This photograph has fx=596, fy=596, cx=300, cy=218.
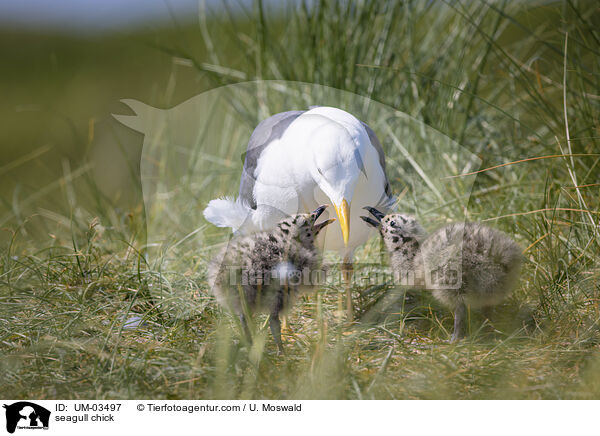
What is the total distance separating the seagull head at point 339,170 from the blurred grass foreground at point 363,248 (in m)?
0.43

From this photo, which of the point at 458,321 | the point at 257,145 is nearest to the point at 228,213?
the point at 257,145

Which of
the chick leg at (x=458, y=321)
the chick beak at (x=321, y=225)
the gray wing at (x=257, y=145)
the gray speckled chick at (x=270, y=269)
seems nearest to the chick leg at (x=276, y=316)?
the gray speckled chick at (x=270, y=269)

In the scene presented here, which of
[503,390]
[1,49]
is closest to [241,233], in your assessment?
[503,390]

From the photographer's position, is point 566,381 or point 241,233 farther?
point 241,233

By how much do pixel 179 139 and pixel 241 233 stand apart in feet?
6.98

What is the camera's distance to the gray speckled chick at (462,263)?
2.72 meters

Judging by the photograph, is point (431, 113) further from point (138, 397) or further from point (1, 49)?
point (1, 49)

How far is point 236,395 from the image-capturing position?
7.33ft

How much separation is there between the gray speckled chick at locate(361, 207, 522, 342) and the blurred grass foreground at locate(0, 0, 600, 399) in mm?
162

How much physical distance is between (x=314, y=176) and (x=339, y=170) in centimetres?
13

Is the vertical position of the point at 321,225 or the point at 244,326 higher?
the point at 321,225
